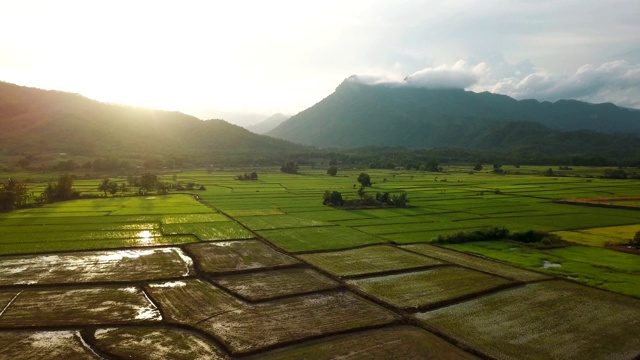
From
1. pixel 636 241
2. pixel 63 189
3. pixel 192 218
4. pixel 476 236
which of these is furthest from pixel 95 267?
pixel 636 241

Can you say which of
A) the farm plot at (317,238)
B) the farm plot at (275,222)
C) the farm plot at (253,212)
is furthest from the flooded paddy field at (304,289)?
the farm plot at (253,212)

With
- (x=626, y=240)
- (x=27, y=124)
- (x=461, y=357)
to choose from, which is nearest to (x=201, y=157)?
(x=27, y=124)

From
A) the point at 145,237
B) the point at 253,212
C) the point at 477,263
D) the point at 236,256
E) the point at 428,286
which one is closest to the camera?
the point at 428,286

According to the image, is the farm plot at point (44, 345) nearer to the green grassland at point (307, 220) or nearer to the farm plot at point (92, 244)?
the farm plot at point (92, 244)

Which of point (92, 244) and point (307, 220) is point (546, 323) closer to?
point (307, 220)

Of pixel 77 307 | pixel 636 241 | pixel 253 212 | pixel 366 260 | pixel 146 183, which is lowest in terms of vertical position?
pixel 77 307

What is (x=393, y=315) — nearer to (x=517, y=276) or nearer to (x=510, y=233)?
(x=517, y=276)
